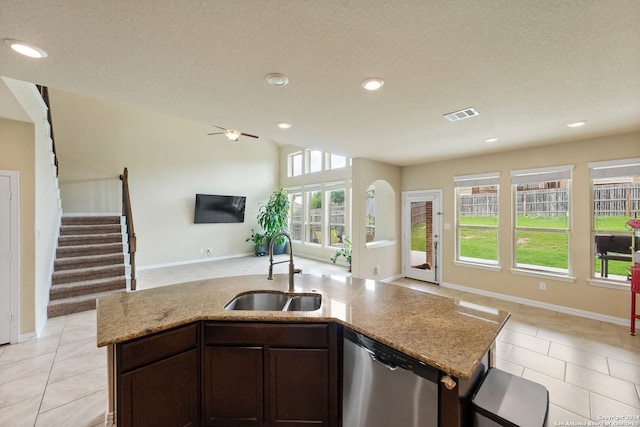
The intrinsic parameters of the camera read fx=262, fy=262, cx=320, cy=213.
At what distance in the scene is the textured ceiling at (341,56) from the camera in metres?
1.31

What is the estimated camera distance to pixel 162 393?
1.51 metres

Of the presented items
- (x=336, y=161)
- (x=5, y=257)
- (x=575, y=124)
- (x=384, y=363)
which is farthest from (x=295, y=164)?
(x=384, y=363)

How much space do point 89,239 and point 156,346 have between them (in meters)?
4.78

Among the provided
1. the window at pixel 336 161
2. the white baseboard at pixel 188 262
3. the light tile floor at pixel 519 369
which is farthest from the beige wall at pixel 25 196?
the window at pixel 336 161

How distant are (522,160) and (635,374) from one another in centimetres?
295

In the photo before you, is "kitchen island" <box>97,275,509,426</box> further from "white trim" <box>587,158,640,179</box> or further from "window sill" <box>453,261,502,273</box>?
"white trim" <box>587,158,640,179</box>

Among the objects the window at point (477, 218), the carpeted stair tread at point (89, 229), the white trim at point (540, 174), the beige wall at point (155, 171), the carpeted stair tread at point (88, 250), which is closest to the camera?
→ the white trim at point (540, 174)

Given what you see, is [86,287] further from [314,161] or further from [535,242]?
[535,242]

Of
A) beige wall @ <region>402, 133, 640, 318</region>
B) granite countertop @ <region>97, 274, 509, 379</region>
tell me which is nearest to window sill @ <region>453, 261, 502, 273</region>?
beige wall @ <region>402, 133, 640, 318</region>

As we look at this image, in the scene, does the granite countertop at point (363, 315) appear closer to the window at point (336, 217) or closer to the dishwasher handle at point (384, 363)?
the dishwasher handle at point (384, 363)

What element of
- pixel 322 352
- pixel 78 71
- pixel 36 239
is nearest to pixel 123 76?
pixel 78 71

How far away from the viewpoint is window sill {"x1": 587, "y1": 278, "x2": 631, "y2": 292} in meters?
3.40

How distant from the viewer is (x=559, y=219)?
13.0ft

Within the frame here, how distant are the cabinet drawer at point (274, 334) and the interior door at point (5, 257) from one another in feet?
9.92
